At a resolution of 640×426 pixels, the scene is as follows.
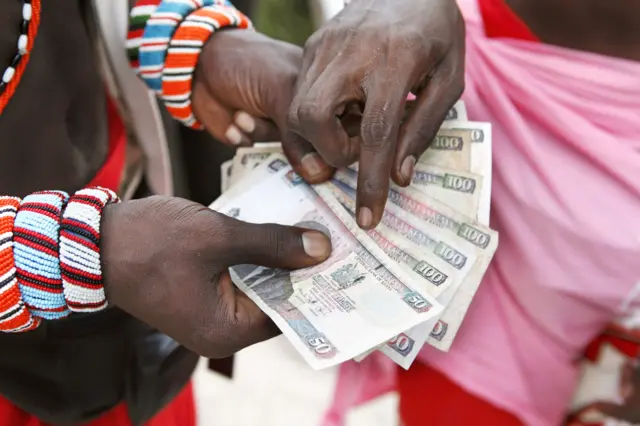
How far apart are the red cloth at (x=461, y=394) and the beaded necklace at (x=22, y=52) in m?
0.65

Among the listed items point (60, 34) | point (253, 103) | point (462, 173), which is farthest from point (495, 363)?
point (60, 34)

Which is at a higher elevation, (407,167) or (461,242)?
(407,167)

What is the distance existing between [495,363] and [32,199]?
67 centimetres

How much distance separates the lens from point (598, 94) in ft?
2.82

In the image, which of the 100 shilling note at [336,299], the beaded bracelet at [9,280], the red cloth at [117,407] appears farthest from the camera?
the red cloth at [117,407]

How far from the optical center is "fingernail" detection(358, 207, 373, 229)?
79cm

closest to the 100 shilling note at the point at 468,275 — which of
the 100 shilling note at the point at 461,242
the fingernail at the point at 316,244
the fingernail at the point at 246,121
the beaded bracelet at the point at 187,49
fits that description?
the 100 shilling note at the point at 461,242

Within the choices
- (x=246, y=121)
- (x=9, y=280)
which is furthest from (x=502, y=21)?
(x=9, y=280)

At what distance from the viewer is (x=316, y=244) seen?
77 centimetres

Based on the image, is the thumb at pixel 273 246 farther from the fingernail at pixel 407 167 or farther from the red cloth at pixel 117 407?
the red cloth at pixel 117 407

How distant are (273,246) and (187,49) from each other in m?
0.43

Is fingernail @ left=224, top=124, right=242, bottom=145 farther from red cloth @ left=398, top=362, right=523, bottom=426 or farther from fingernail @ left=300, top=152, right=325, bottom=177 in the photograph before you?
red cloth @ left=398, top=362, right=523, bottom=426

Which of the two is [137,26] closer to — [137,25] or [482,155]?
[137,25]

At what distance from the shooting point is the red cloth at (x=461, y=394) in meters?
0.92
